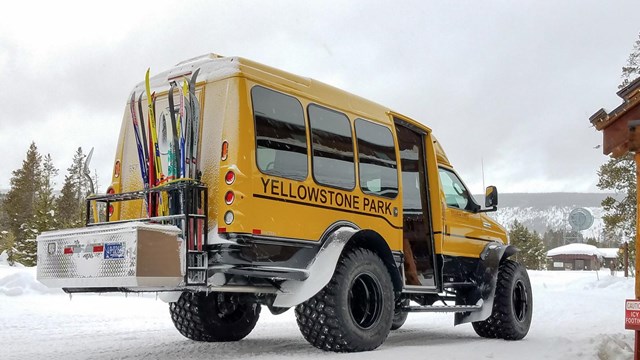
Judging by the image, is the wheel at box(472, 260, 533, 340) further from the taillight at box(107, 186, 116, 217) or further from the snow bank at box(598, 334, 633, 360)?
the taillight at box(107, 186, 116, 217)

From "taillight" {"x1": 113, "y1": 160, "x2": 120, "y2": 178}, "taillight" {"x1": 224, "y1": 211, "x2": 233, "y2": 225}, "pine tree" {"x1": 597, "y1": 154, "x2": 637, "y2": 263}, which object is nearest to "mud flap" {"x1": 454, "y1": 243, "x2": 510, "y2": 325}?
"taillight" {"x1": 224, "y1": 211, "x2": 233, "y2": 225}

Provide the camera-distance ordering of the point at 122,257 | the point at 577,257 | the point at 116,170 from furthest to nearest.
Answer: the point at 577,257 < the point at 116,170 < the point at 122,257

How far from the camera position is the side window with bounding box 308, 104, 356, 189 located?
659cm

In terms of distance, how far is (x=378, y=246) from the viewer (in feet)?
23.0

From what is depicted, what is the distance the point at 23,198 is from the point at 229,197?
5512 centimetres

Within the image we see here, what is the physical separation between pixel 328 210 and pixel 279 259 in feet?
2.82

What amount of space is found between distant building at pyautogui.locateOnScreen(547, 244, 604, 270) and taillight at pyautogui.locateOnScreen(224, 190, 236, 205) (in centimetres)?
8181

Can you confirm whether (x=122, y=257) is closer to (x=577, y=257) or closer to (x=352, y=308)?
(x=352, y=308)

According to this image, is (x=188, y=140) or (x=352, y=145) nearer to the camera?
(x=188, y=140)

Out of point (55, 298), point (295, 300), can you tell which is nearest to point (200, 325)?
point (295, 300)

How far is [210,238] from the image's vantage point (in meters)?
5.77

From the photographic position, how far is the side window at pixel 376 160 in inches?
284

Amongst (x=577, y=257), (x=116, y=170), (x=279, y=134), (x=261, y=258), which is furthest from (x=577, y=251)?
(x=261, y=258)

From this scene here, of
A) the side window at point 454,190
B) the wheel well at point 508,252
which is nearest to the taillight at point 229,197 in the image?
the side window at point 454,190
